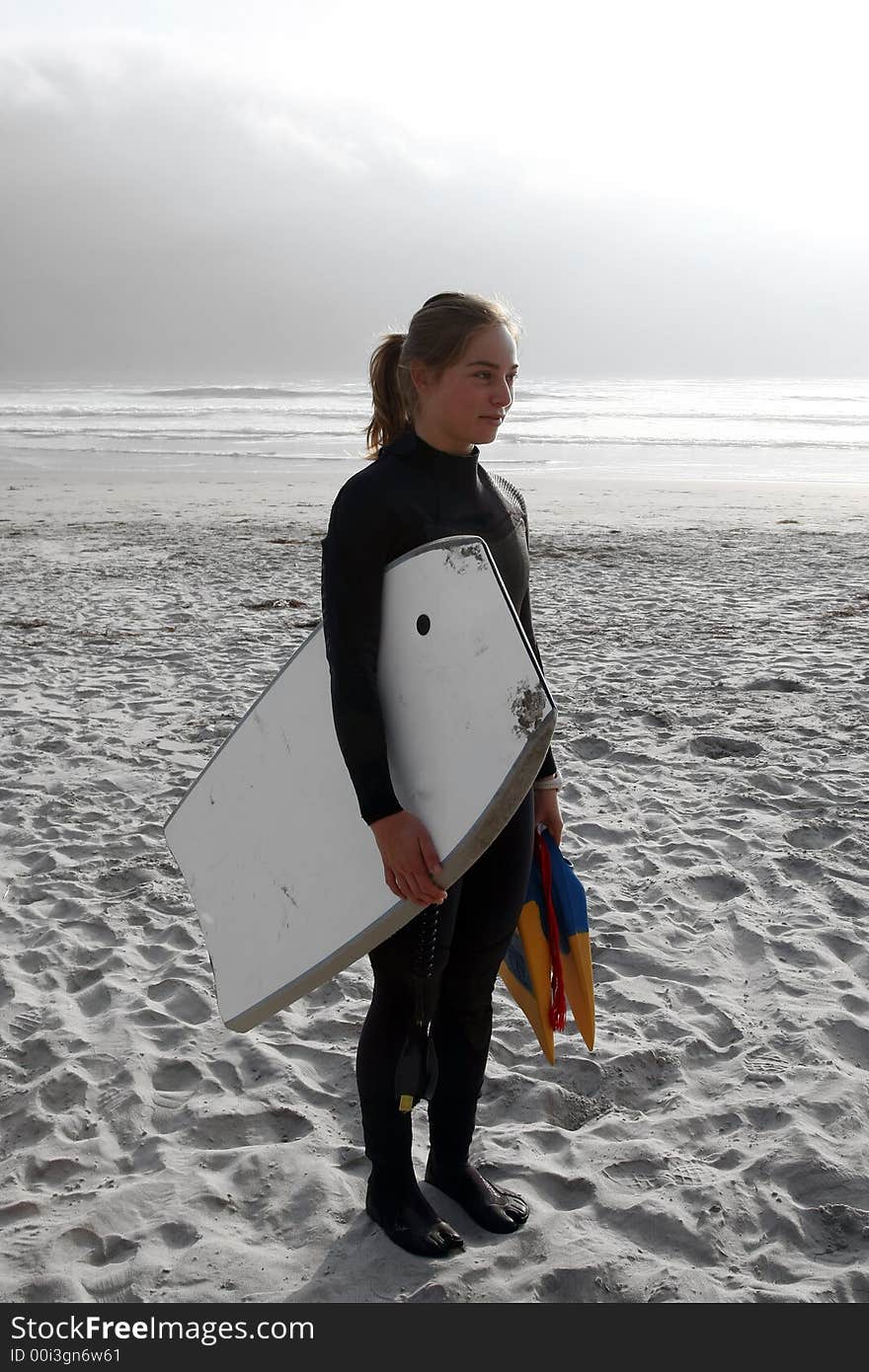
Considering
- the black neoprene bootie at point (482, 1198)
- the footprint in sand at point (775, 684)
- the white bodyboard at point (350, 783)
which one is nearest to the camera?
the white bodyboard at point (350, 783)

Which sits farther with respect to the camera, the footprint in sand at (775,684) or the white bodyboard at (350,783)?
the footprint in sand at (775,684)

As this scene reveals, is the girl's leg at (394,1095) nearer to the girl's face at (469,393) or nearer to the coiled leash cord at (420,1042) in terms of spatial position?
the coiled leash cord at (420,1042)

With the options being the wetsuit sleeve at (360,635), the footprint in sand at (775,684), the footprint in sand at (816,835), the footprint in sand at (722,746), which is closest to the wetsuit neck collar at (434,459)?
the wetsuit sleeve at (360,635)

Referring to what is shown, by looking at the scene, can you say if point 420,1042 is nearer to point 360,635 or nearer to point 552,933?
point 552,933

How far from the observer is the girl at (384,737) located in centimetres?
164

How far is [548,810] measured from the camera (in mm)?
2102

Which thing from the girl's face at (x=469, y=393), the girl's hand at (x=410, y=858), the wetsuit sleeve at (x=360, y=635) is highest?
the girl's face at (x=469, y=393)

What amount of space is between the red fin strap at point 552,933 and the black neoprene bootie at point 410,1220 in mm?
424

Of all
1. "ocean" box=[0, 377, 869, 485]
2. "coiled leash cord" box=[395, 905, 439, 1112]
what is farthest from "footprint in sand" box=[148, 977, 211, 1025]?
"ocean" box=[0, 377, 869, 485]

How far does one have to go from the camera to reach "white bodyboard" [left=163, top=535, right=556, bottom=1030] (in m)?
1.52

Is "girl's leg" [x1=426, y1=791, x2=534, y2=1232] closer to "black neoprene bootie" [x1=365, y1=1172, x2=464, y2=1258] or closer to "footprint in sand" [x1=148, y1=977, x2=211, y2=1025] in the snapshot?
"black neoprene bootie" [x1=365, y1=1172, x2=464, y2=1258]
